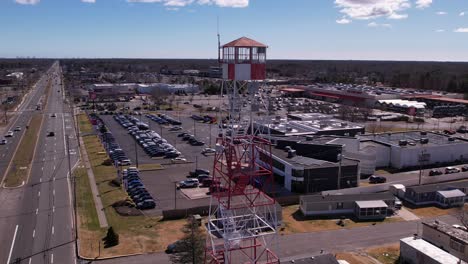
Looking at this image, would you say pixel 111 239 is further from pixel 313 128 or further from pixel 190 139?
pixel 313 128

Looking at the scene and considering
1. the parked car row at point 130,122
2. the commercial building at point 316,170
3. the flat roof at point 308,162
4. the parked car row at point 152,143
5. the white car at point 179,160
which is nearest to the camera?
the commercial building at point 316,170

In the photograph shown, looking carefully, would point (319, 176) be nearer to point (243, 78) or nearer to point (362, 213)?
point (362, 213)

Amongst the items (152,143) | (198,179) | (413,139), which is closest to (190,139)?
(152,143)

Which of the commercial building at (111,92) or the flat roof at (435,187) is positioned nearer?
the flat roof at (435,187)

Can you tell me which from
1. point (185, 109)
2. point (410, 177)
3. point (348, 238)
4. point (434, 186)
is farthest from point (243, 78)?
point (185, 109)

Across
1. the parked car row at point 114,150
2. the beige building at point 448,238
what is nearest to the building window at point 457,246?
the beige building at point 448,238

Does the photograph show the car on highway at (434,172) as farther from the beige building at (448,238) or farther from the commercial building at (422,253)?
the commercial building at (422,253)

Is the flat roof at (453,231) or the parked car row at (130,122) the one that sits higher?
the parked car row at (130,122)
